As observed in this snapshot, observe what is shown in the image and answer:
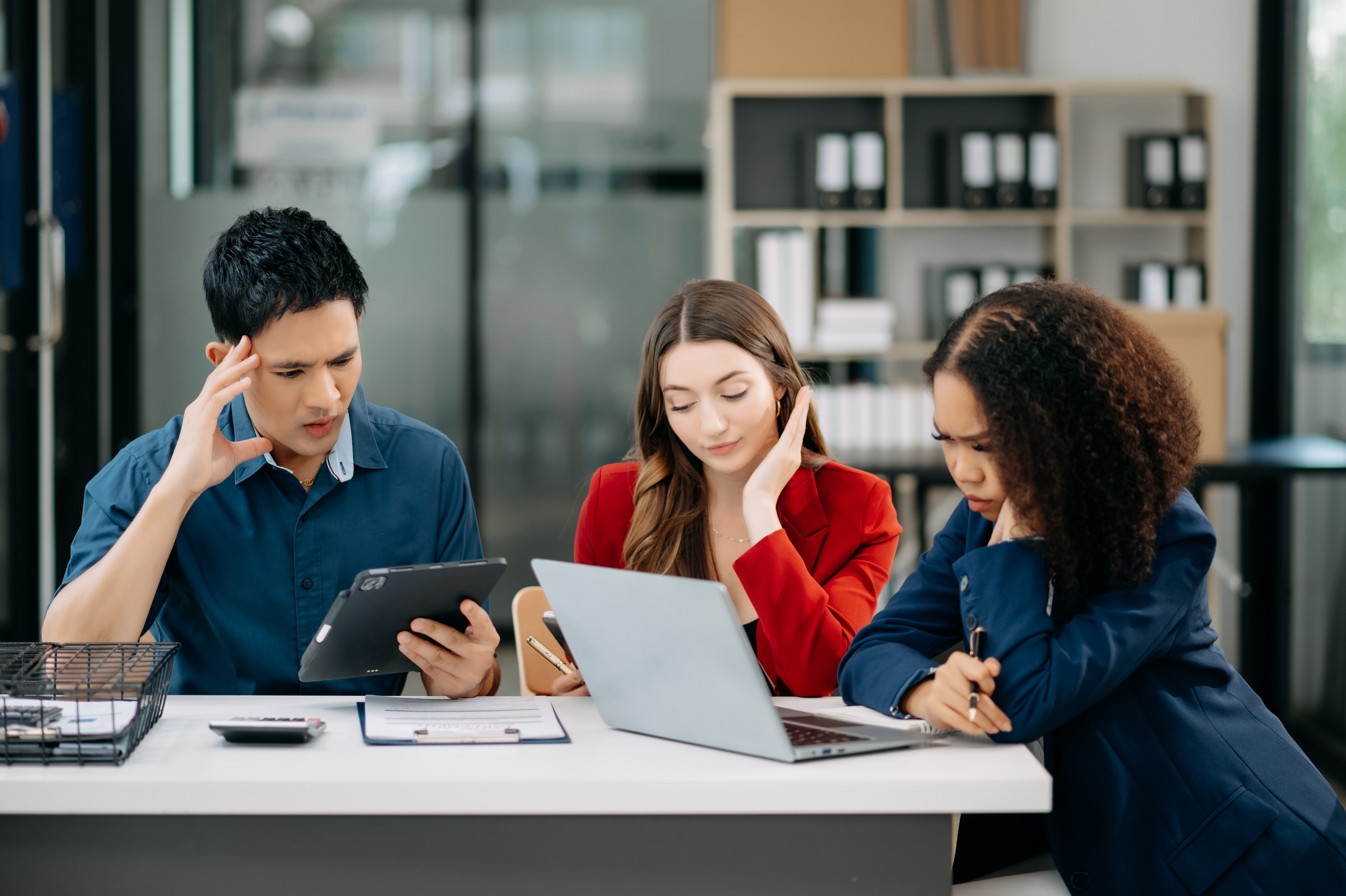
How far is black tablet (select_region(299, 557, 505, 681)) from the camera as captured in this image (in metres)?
1.32

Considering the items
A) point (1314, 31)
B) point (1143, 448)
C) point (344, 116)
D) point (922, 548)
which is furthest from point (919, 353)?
point (1143, 448)

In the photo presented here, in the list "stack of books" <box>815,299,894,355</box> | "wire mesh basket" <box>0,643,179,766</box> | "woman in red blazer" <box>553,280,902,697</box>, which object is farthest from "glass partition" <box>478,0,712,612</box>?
"wire mesh basket" <box>0,643,179,766</box>

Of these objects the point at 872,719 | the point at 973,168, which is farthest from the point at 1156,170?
the point at 872,719

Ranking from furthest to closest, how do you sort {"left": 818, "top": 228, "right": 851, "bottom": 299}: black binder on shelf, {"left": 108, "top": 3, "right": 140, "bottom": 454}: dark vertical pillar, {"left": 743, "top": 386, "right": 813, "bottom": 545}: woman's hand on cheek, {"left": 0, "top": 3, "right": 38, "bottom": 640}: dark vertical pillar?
{"left": 108, "top": 3, "right": 140, "bottom": 454}: dark vertical pillar, {"left": 818, "top": 228, "right": 851, "bottom": 299}: black binder on shelf, {"left": 0, "top": 3, "right": 38, "bottom": 640}: dark vertical pillar, {"left": 743, "top": 386, "right": 813, "bottom": 545}: woman's hand on cheek

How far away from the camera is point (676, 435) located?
196 centimetres

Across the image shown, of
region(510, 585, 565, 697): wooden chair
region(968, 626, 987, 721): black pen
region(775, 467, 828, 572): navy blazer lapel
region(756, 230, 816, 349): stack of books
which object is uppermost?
region(756, 230, 816, 349): stack of books

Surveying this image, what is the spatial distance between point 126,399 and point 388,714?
378cm

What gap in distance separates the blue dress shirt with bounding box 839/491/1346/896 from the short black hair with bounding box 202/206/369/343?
36.5 inches

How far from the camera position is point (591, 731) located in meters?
1.35

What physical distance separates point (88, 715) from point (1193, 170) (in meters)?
3.79

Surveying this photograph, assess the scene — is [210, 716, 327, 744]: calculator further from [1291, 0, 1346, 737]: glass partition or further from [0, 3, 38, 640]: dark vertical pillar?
[1291, 0, 1346, 737]: glass partition

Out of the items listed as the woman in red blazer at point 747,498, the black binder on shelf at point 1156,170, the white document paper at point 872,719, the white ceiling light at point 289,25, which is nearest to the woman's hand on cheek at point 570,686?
the woman in red blazer at point 747,498

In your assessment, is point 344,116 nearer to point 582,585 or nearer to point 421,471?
point 421,471

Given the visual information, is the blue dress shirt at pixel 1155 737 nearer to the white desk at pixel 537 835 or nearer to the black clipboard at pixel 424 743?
the white desk at pixel 537 835
